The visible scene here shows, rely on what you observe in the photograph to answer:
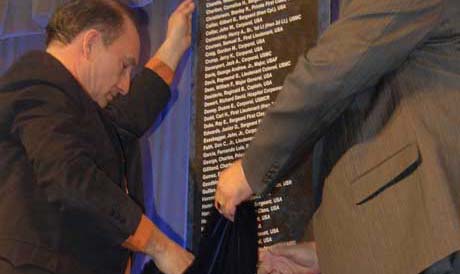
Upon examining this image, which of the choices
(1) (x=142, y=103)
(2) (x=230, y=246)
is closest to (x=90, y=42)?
(1) (x=142, y=103)

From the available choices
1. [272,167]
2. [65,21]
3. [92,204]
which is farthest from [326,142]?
[65,21]

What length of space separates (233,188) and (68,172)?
373 millimetres

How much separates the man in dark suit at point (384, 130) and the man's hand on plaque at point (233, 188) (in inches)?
4.1

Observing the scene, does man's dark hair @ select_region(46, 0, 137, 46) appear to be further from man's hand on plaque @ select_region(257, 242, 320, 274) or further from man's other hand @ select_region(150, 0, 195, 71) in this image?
man's hand on plaque @ select_region(257, 242, 320, 274)

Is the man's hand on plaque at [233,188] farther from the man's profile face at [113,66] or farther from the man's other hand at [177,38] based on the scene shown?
the man's other hand at [177,38]

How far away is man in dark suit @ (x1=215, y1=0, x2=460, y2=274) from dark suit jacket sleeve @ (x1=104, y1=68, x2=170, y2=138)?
80 centimetres

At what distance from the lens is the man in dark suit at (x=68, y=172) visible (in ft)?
5.63

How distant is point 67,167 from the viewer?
1.70 m

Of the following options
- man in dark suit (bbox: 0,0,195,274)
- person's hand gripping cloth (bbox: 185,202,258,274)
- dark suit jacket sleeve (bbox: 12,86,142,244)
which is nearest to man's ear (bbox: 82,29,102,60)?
man in dark suit (bbox: 0,0,195,274)

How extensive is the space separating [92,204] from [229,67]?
2.32ft

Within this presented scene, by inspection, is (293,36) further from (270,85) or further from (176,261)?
(176,261)

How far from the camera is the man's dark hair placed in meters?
2.11

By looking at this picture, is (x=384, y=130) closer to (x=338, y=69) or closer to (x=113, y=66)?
(x=338, y=69)

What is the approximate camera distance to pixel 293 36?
2.15 metres
